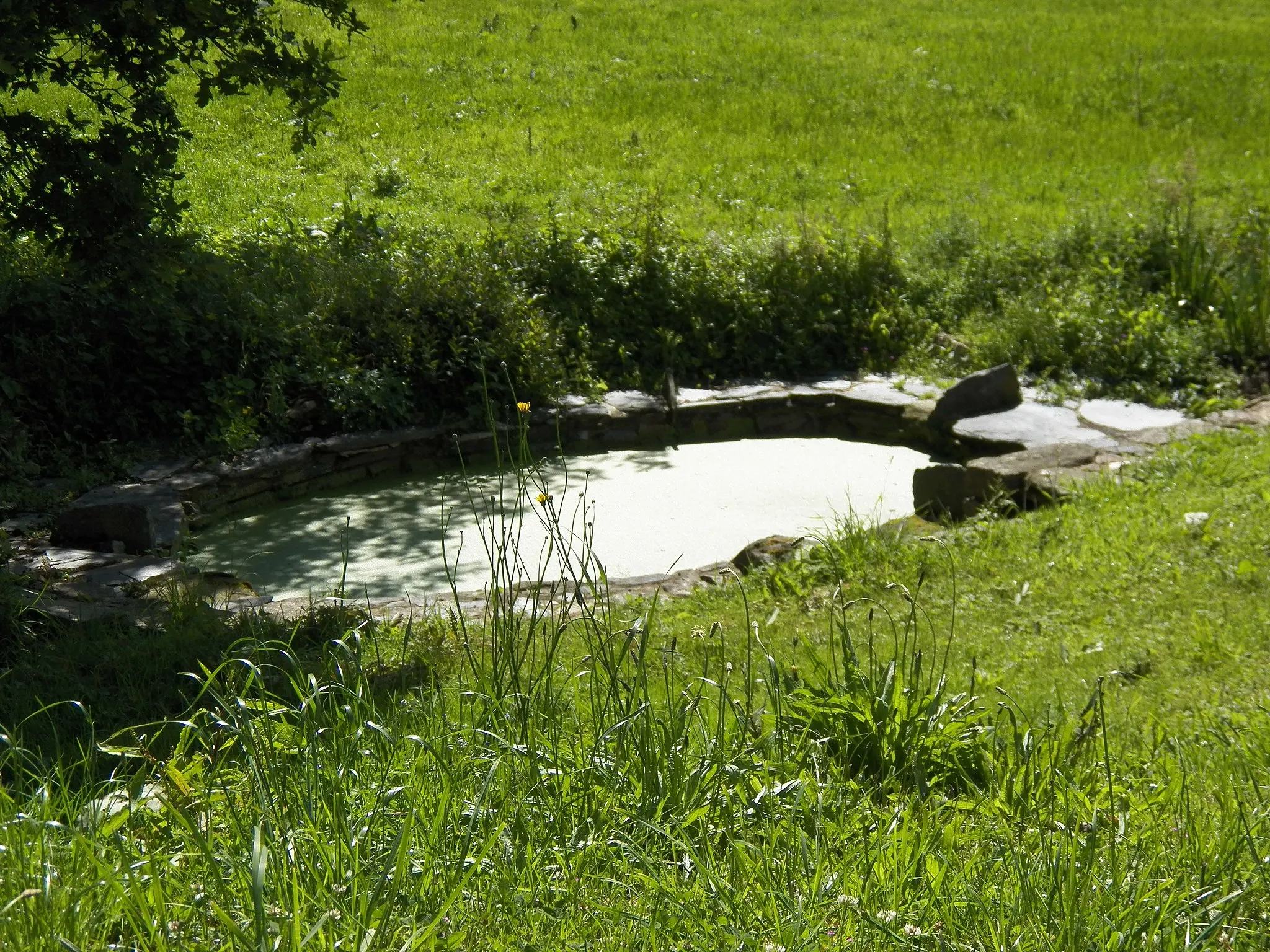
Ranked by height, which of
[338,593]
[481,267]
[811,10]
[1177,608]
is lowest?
[1177,608]

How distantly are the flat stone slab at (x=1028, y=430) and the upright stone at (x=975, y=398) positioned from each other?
6 centimetres

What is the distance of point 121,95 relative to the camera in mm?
6324

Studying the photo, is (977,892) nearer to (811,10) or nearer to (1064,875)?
(1064,875)

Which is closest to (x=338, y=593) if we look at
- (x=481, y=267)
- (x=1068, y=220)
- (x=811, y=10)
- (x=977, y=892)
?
(x=977, y=892)

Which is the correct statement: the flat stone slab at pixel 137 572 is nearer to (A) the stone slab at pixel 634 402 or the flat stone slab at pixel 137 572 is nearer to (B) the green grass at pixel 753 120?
(A) the stone slab at pixel 634 402

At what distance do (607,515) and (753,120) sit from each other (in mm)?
9179

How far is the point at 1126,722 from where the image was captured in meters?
3.53

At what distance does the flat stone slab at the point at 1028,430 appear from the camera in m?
7.31

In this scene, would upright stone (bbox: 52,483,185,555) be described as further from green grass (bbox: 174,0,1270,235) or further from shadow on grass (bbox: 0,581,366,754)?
green grass (bbox: 174,0,1270,235)

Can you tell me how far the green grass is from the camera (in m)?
11.2

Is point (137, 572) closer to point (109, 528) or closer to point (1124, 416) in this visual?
point (109, 528)

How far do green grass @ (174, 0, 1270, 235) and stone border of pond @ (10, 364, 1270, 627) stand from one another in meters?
2.54

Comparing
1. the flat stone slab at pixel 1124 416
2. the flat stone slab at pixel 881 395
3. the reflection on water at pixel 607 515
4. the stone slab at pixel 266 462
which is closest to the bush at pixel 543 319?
the stone slab at pixel 266 462

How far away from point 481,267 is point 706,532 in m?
2.87
